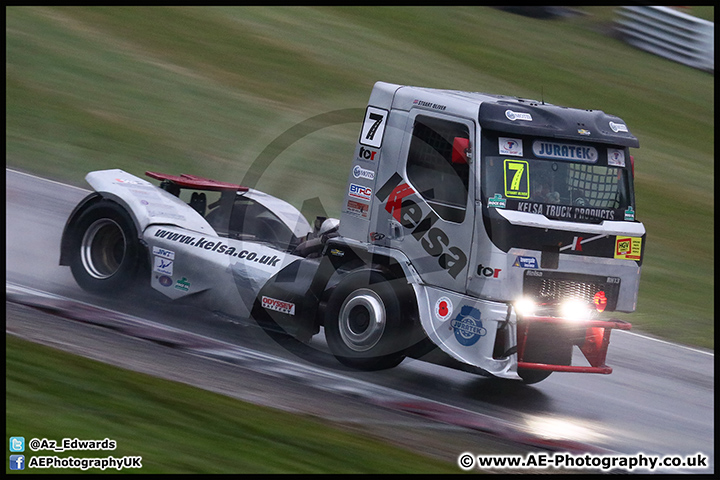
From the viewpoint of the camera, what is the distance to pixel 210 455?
5637mm

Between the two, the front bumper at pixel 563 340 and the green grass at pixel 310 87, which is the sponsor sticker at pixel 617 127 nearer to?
the front bumper at pixel 563 340

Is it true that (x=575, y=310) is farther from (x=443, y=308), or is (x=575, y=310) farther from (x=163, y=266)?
(x=163, y=266)

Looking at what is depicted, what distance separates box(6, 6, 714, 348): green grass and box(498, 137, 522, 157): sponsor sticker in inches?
186

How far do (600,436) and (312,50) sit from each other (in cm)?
1437

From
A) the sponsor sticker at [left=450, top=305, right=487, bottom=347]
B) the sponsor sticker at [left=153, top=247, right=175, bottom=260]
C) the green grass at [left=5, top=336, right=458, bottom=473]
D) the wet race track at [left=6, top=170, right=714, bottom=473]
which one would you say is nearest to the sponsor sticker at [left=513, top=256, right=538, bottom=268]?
the sponsor sticker at [left=450, top=305, right=487, bottom=347]

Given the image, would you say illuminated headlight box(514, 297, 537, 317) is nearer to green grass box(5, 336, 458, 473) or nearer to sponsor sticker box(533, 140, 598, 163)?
sponsor sticker box(533, 140, 598, 163)

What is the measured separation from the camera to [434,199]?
7.46m

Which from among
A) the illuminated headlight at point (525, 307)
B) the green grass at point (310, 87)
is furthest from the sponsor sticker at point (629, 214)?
the green grass at point (310, 87)

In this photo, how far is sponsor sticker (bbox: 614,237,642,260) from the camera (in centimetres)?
753

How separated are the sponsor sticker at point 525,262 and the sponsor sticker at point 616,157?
3.83 ft

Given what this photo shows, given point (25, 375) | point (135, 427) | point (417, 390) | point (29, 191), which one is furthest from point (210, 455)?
point (29, 191)

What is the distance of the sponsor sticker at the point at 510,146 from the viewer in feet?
23.8

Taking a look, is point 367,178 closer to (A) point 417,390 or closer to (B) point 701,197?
(A) point 417,390

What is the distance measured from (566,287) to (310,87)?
12024mm
